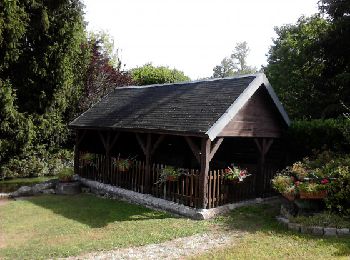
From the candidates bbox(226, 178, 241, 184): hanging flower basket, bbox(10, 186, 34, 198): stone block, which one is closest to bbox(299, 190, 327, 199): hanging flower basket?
bbox(226, 178, 241, 184): hanging flower basket

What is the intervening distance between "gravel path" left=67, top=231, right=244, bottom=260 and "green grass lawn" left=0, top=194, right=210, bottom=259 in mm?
313

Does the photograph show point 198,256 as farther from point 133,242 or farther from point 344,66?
point 344,66

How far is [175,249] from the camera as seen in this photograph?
8.21m

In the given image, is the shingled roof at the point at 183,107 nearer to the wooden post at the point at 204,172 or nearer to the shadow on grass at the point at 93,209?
the wooden post at the point at 204,172

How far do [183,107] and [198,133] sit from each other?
2.40 m

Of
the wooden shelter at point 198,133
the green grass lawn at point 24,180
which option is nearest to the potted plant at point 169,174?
the wooden shelter at point 198,133

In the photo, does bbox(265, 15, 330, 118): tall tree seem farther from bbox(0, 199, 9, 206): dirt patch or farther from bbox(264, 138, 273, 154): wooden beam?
bbox(0, 199, 9, 206): dirt patch

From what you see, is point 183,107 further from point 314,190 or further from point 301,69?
point 301,69

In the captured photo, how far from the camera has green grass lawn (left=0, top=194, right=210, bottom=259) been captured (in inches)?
328

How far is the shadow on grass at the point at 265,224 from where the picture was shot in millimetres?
8556

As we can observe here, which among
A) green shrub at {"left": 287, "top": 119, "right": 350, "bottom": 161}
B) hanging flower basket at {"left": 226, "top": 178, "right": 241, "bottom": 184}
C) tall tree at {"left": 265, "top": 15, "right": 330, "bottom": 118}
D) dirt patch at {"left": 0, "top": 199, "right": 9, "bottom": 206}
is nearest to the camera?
hanging flower basket at {"left": 226, "top": 178, "right": 241, "bottom": 184}

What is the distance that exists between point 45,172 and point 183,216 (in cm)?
1241

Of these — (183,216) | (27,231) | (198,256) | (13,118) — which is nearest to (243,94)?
(183,216)

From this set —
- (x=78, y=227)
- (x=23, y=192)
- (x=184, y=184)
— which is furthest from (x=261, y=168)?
(x=23, y=192)
